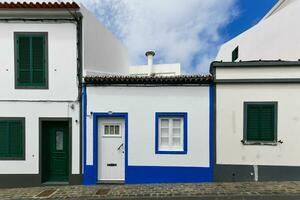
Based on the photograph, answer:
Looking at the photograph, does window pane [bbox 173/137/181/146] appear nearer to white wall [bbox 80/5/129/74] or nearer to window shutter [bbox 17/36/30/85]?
white wall [bbox 80/5/129/74]

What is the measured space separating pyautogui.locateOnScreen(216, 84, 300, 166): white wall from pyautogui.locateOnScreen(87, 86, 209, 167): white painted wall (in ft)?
1.73

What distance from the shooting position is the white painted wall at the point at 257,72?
7.31 meters

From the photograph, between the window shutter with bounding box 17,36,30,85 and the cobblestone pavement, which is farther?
the window shutter with bounding box 17,36,30,85

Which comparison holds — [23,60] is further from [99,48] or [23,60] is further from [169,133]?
[169,133]

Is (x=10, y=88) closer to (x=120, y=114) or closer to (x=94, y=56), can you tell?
(x=94, y=56)

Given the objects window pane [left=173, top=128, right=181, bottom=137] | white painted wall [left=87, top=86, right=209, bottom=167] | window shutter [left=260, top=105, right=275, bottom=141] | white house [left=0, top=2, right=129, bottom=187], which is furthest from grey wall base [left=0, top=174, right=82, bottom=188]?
window shutter [left=260, top=105, right=275, bottom=141]

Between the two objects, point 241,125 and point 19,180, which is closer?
point 241,125

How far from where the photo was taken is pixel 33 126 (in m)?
7.68

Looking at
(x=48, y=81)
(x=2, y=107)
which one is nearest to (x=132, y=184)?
(x=48, y=81)

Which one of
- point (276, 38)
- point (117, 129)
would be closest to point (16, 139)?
point (117, 129)

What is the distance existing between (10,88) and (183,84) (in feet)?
18.1

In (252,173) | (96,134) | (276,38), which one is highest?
(276,38)

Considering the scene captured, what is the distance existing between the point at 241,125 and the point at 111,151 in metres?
4.22

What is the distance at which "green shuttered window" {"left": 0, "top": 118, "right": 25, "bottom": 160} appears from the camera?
303 inches
